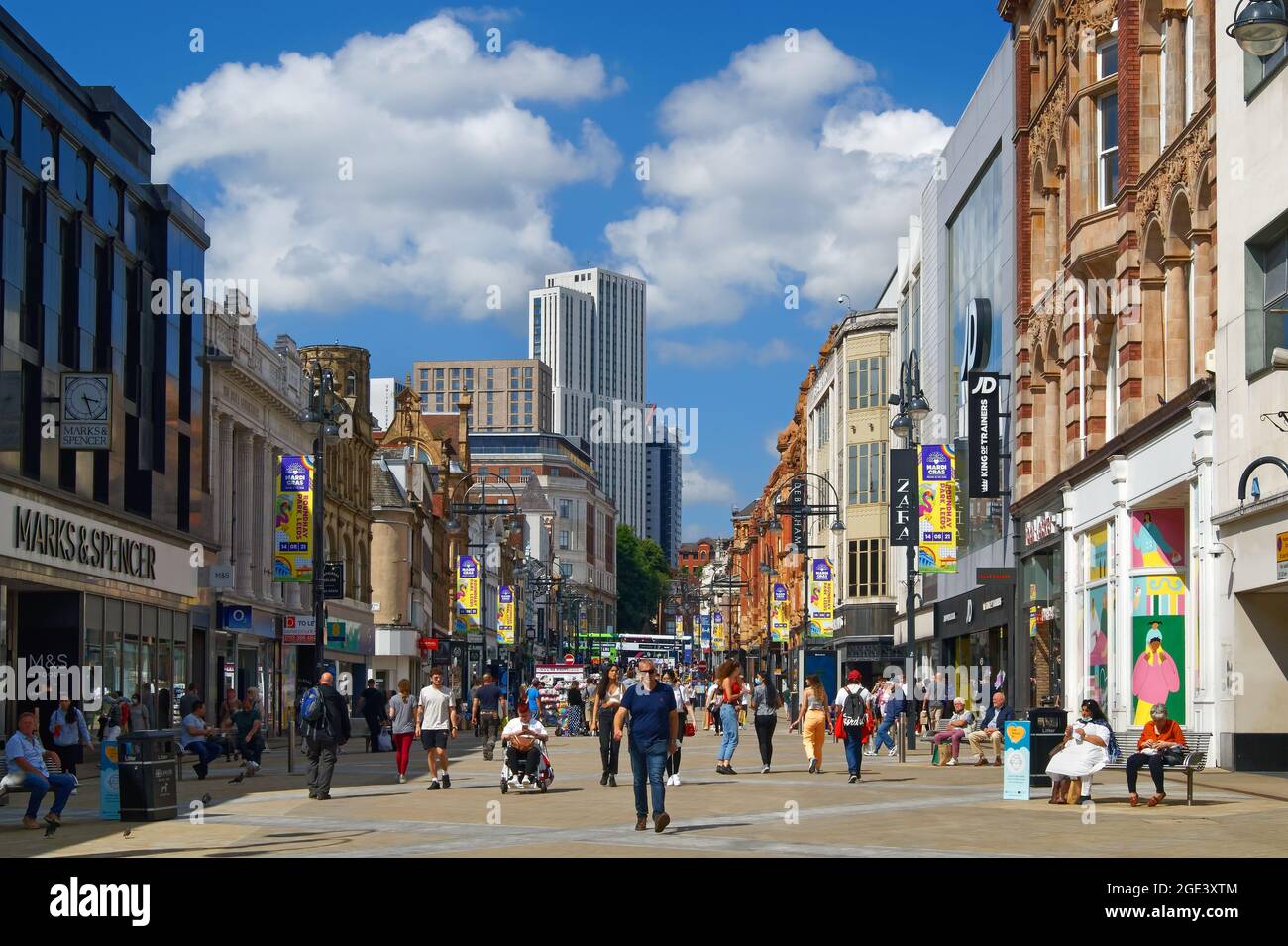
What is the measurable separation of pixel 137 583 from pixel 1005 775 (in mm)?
25416

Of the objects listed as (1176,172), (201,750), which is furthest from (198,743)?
(1176,172)

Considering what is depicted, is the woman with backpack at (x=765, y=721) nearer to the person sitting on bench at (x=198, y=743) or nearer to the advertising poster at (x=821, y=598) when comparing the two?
the person sitting on bench at (x=198, y=743)

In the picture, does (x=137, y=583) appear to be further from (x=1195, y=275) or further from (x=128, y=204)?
(x=1195, y=275)

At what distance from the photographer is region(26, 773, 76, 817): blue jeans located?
64.6 feet

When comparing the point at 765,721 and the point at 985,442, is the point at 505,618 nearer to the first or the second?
the point at 985,442

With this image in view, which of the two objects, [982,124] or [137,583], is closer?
[137,583]

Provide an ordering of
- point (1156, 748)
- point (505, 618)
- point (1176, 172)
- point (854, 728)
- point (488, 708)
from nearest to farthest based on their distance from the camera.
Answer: point (1156, 748)
point (854, 728)
point (1176, 172)
point (488, 708)
point (505, 618)

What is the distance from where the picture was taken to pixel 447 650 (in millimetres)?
87000

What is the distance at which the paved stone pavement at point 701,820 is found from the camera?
1658 centimetres

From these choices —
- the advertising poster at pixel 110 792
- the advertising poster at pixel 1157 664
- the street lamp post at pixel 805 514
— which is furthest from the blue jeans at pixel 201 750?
the street lamp post at pixel 805 514

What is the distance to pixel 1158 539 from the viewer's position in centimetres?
3259

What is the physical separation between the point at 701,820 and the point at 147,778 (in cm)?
665

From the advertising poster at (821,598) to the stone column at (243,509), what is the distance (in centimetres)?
2585
